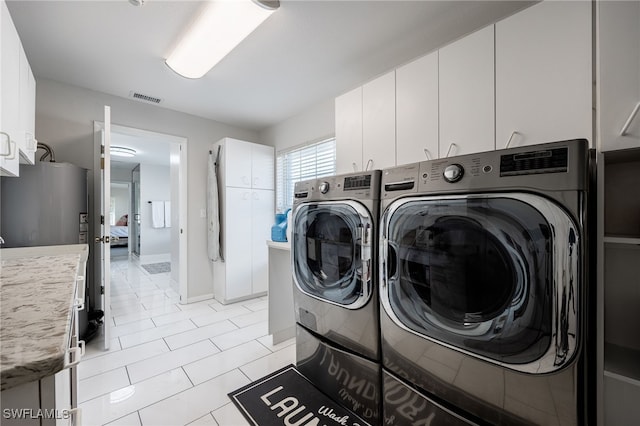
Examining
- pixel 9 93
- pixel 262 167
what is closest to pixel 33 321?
pixel 9 93

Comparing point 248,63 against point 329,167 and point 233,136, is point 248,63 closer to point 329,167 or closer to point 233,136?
point 329,167

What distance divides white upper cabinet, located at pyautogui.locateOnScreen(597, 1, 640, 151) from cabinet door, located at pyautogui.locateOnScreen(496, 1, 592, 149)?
0.13 m

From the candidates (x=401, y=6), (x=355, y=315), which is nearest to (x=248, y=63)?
(x=401, y=6)

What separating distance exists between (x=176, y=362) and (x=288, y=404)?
3.41 feet

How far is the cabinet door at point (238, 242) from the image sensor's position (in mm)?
3252

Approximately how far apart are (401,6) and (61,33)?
7.72 feet

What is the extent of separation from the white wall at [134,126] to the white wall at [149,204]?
3874 millimetres

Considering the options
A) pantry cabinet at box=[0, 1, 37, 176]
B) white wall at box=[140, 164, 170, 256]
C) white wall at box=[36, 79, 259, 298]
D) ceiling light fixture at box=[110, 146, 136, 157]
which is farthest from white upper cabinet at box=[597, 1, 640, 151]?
white wall at box=[140, 164, 170, 256]

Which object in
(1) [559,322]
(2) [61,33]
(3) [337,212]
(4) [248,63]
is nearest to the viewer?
(1) [559,322]

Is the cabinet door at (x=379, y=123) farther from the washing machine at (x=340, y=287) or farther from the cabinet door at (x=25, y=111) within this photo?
the cabinet door at (x=25, y=111)

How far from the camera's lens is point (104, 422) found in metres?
1.42

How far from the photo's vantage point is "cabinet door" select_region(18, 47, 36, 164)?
62.9 inches

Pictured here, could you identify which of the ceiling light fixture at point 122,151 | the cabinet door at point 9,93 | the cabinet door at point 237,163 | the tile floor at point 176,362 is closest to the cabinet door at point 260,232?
the cabinet door at point 237,163

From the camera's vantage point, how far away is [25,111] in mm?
1719
